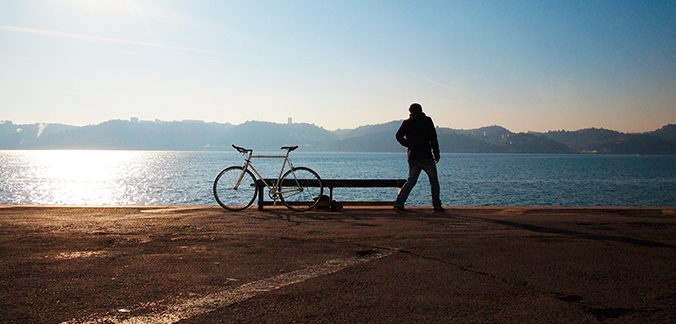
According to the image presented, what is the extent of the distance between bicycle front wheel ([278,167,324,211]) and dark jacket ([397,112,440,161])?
207cm

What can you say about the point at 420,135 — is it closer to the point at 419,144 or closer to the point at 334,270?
the point at 419,144

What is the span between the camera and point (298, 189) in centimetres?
980

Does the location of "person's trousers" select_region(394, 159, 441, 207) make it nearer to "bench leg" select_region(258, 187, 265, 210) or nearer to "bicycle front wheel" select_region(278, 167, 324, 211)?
"bicycle front wheel" select_region(278, 167, 324, 211)

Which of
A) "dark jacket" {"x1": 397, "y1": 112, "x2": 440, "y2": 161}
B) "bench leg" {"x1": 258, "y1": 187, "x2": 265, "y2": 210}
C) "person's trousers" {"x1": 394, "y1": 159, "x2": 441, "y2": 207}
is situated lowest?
"bench leg" {"x1": 258, "y1": 187, "x2": 265, "y2": 210}

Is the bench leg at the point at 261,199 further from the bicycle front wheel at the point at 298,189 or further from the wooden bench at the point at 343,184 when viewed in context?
the bicycle front wheel at the point at 298,189

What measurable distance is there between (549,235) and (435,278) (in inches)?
126

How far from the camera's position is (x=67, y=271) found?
4.48 metres

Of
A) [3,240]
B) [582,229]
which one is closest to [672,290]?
[582,229]

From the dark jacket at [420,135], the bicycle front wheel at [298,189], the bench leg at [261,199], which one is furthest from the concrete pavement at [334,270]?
the dark jacket at [420,135]

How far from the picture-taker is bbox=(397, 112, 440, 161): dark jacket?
9.87 metres

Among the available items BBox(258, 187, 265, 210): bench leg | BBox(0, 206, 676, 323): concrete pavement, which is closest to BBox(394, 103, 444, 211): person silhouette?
BBox(0, 206, 676, 323): concrete pavement

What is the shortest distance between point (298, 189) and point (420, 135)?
2870 mm

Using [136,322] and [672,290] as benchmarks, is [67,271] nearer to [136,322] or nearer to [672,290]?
[136,322]

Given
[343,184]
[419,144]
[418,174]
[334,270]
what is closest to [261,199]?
[343,184]
